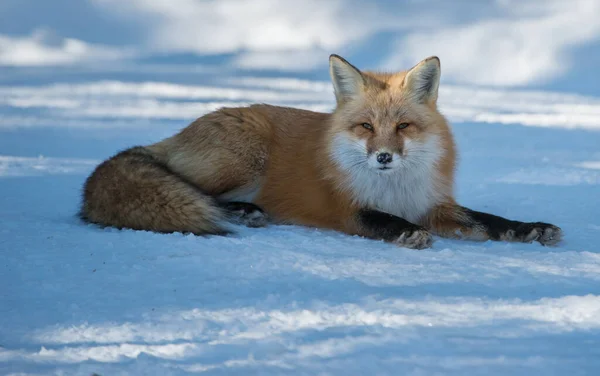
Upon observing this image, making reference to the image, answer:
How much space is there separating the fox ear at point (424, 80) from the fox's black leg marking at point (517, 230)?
2.29 ft

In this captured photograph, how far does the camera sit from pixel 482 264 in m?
3.00

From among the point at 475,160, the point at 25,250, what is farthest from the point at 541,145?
the point at 25,250

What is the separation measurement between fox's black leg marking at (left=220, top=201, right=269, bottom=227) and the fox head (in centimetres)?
54

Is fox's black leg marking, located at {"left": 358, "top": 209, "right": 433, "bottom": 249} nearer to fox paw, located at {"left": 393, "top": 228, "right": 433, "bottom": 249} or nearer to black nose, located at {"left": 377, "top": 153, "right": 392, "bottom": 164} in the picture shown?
fox paw, located at {"left": 393, "top": 228, "right": 433, "bottom": 249}

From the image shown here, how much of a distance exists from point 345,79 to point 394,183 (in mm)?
648

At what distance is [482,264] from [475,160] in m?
3.55

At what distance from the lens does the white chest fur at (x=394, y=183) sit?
3.78 m

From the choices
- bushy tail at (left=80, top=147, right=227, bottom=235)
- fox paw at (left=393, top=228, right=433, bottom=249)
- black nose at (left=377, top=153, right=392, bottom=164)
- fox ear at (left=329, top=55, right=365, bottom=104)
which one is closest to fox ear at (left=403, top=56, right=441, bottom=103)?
fox ear at (left=329, top=55, right=365, bottom=104)

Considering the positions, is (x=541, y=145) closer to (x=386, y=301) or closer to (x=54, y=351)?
(x=386, y=301)

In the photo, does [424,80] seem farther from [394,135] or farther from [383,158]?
[383,158]

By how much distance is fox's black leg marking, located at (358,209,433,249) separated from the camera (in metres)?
3.41

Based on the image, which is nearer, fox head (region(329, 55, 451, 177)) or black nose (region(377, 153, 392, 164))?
black nose (region(377, 153, 392, 164))

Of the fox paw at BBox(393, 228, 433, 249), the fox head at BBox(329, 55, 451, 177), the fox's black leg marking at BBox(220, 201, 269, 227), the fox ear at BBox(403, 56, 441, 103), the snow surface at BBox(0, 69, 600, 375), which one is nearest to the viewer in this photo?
the snow surface at BBox(0, 69, 600, 375)

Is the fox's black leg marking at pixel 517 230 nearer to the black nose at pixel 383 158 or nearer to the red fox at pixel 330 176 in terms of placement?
the red fox at pixel 330 176
